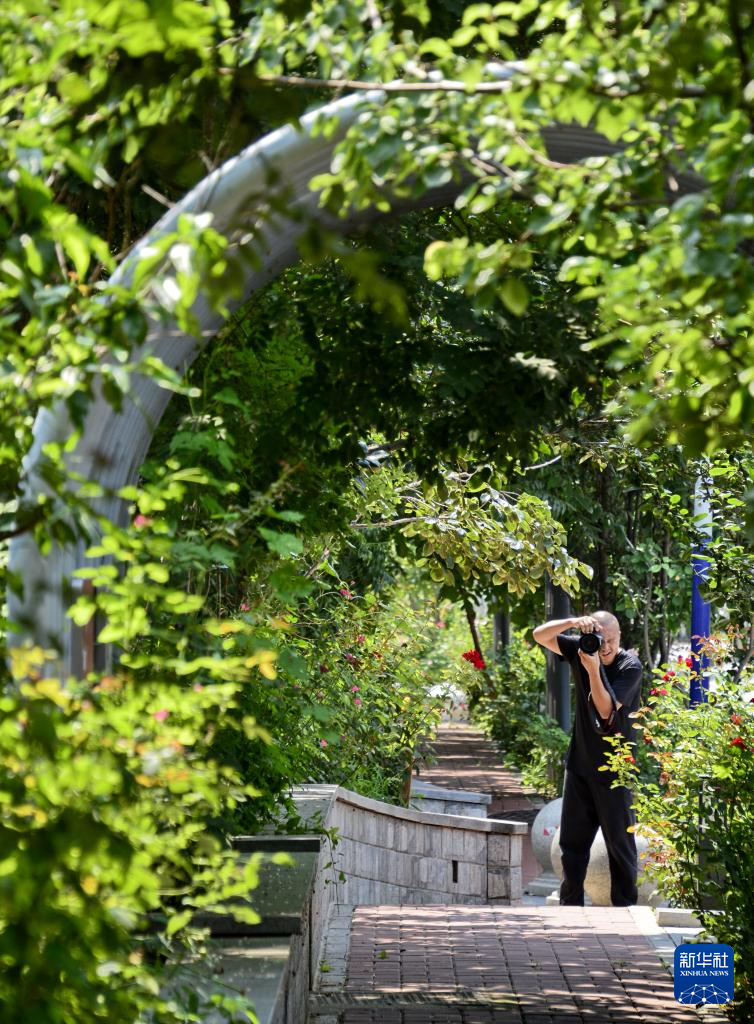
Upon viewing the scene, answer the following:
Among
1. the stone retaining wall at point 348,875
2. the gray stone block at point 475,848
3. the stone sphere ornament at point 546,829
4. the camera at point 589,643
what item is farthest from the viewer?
the stone sphere ornament at point 546,829

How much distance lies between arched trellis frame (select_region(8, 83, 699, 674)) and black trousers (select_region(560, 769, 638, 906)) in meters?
5.75

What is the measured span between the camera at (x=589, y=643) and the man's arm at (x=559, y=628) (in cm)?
5

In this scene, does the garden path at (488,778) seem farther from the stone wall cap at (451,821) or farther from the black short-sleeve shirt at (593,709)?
the black short-sleeve shirt at (593,709)

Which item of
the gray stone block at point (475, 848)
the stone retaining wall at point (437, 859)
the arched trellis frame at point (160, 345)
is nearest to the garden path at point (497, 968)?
the stone retaining wall at point (437, 859)

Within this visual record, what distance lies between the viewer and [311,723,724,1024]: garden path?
5.98m

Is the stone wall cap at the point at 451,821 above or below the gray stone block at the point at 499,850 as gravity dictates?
above

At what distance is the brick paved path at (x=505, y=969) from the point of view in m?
5.98

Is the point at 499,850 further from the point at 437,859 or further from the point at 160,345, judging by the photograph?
the point at 160,345

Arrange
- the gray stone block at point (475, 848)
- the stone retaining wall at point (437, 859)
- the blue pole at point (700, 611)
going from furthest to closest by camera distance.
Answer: the gray stone block at point (475, 848), the stone retaining wall at point (437, 859), the blue pole at point (700, 611)

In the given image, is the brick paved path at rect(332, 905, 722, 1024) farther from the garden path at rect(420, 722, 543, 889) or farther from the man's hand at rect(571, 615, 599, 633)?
the garden path at rect(420, 722, 543, 889)

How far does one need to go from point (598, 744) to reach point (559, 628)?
31.8 inches

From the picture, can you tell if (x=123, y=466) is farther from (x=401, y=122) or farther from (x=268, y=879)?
(x=268, y=879)
